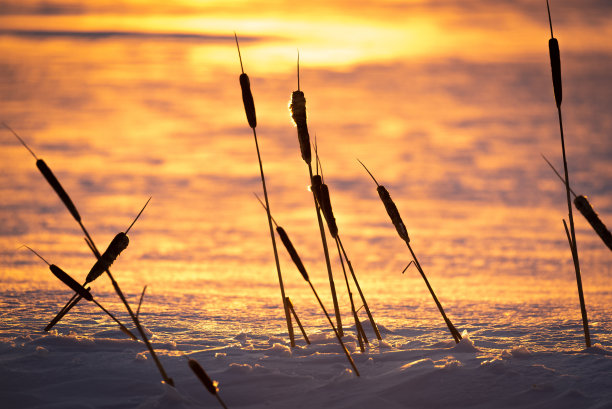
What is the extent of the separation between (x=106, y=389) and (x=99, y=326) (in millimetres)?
1076

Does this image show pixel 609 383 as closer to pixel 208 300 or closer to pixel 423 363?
pixel 423 363

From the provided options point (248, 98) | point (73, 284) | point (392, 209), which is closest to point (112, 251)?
point (73, 284)

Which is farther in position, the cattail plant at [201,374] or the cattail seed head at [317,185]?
the cattail seed head at [317,185]

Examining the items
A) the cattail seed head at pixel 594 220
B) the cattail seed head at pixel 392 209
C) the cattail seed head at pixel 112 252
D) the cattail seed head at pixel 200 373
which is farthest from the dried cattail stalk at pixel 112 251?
the cattail seed head at pixel 594 220

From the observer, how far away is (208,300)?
527 cm

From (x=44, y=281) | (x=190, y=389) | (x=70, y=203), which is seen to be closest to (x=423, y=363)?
(x=190, y=389)

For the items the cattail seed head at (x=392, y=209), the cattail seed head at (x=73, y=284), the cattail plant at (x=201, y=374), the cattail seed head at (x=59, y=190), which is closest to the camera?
the cattail plant at (x=201, y=374)

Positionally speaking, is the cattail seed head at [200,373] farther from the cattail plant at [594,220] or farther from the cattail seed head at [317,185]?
the cattail plant at [594,220]

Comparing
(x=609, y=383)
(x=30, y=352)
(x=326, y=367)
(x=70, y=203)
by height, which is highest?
(x=70, y=203)

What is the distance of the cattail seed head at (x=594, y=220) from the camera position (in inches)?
117

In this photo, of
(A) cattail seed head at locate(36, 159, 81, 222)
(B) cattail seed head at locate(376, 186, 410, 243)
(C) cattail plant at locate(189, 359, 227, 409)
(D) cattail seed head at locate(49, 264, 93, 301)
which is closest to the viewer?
(C) cattail plant at locate(189, 359, 227, 409)

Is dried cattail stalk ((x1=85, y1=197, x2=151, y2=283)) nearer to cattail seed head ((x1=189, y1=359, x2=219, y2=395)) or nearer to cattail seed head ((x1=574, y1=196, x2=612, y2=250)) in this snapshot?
cattail seed head ((x1=189, y1=359, x2=219, y2=395))

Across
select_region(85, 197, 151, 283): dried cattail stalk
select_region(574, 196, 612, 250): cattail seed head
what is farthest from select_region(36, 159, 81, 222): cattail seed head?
select_region(574, 196, 612, 250): cattail seed head

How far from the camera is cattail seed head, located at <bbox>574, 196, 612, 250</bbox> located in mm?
2969
